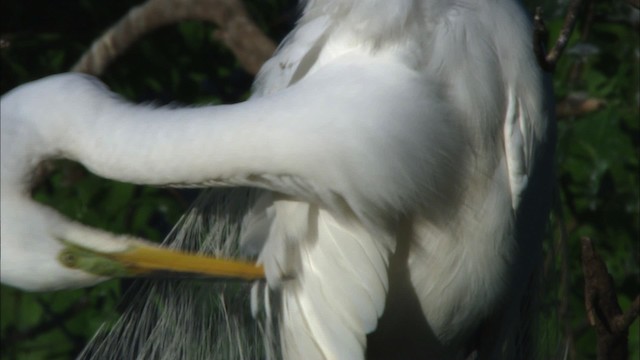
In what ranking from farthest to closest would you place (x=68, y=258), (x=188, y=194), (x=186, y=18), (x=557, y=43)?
(x=188, y=194)
(x=186, y=18)
(x=68, y=258)
(x=557, y=43)

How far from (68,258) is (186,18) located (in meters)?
1.35

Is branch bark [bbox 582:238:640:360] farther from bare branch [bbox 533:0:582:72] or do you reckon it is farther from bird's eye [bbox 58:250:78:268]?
bird's eye [bbox 58:250:78:268]

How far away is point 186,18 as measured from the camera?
125 inches

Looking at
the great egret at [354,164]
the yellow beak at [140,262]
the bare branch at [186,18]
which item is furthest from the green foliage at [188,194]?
the yellow beak at [140,262]

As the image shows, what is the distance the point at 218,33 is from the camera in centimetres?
319

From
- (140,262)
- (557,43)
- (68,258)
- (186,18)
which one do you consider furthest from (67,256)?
(186,18)

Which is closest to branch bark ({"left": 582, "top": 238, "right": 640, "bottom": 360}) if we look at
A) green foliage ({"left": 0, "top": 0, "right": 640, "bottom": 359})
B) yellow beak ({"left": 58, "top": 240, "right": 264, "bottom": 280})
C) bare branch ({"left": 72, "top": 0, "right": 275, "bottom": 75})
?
yellow beak ({"left": 58, "top": 240, "right": 264, "bottom": 280})

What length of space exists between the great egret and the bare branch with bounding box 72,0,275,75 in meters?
0.79

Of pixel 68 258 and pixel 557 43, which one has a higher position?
pixel 557 43

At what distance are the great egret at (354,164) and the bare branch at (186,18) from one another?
31.2 inches

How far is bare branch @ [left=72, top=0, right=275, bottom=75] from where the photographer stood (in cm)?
312

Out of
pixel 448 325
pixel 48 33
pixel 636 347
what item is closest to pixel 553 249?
pixel 636 347

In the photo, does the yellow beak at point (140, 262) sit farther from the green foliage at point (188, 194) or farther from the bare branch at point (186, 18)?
the bare branch at point (186, 18)

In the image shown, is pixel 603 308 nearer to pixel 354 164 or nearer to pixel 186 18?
pixel 354 164
